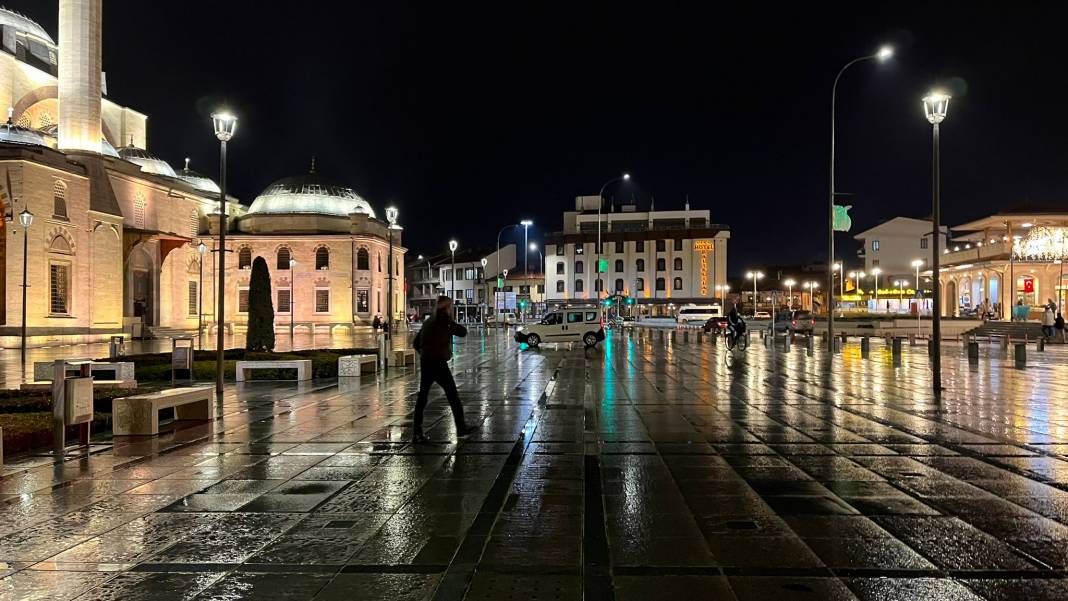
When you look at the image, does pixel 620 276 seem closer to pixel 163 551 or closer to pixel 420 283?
pixel 420 283

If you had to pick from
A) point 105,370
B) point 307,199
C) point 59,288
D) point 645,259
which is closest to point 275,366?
point 105,370

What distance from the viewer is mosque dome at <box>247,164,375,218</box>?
223ft

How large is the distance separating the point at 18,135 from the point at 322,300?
28154 millimetres

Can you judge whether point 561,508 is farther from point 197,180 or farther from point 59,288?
point 197,180

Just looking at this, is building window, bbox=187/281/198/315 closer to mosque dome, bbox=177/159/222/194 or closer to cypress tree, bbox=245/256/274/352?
mosque dome, bbox=177/159/222/194

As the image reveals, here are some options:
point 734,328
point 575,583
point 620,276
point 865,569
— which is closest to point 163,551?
point 575,583

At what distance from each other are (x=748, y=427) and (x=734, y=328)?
18870mm

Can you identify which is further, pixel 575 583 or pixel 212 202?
pixel 212 202

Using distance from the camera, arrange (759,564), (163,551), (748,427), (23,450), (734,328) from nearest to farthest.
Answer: (759,564) < (163,551) < (23,450) < (748,427) < (734,328)

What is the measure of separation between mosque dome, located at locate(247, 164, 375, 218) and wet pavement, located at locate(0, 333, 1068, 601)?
6052 centimetres

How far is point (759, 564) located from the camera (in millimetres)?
4500

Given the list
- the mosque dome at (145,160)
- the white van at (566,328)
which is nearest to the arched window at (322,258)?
the mosque dome at (145,160)

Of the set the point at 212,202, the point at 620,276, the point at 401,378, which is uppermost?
the point at 212,202

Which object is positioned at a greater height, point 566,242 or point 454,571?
point 566,242
